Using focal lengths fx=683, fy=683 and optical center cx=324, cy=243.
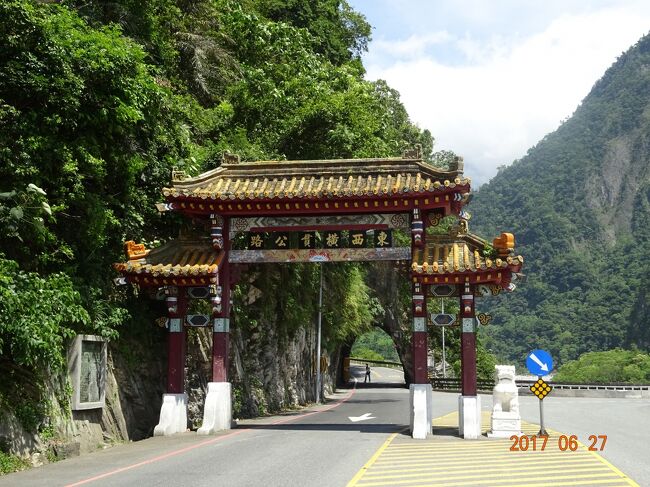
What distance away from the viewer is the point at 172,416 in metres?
16.9

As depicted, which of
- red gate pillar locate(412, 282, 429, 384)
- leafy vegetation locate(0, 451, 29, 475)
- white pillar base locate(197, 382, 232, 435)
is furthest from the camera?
white pillar base locate(197, 382, 232, 435)

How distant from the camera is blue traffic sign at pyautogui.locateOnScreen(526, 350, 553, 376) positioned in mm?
13523

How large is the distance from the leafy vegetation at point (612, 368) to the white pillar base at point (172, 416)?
6976 cm

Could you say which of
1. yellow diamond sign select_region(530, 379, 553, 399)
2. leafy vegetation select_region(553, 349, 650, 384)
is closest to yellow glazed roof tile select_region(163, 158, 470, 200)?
yellow diamond sign select_region(530, 379, 553, 399)

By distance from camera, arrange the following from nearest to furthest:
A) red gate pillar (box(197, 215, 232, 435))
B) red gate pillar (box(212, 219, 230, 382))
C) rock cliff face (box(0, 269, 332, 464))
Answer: rock cliff face (box(0, 269, 332, 464))
red gate pillar (box(197, 215, 232, 435))
red gate pillar (box(212, 219, 230, 382))

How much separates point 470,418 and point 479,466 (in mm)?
4227

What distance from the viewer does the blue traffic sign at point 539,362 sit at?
1352 cm

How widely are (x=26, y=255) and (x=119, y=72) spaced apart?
4.52 metres

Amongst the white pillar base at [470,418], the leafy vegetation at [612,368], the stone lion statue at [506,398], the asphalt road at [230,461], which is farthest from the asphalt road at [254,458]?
the leafy vegetation at [612,368]

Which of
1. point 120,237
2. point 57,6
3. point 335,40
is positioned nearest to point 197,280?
point 120,237

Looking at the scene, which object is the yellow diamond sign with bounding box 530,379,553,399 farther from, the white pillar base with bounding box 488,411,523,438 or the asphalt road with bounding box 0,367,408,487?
the asphalt road with bounding box 0,367,408,487

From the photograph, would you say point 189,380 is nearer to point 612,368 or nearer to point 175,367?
point 175,367

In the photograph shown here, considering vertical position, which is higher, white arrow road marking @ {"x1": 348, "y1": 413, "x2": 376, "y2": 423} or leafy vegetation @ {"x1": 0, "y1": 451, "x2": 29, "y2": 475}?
leafy vegetation @ {"x1": 0, "y1": 451, "x2": 29, "y2": 475}

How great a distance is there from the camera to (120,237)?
17.8 meters
